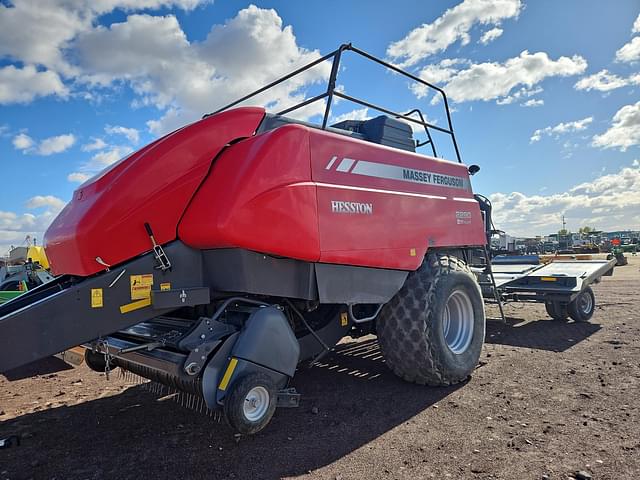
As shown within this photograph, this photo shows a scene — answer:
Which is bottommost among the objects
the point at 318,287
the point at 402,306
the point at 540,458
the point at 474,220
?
the point at 540,458

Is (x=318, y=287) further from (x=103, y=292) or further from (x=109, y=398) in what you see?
(x=109, y=398)

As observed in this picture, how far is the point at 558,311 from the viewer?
25.8ft

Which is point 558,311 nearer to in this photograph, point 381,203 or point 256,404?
point 381,203

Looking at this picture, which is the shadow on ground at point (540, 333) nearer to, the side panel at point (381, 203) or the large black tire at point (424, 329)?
the large black tire at point (424, 329)

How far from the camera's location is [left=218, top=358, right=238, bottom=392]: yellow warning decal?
2883 mm

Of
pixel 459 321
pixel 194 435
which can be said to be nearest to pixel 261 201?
pixel 194 435

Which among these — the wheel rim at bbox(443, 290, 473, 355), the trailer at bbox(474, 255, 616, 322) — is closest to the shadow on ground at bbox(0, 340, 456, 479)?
the wheel rim at bbox(443, 290, 473, 355)

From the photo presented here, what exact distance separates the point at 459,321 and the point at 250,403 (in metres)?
2.77

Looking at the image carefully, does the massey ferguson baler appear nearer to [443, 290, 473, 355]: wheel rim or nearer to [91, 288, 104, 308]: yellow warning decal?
[91, 288, 104, 308]: yellow warning decal

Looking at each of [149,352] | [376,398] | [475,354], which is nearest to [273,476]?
[149,352]

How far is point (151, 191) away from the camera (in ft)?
10.4

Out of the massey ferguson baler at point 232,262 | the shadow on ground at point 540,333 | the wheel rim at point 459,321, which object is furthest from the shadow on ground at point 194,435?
the shadow on ground at point 540,333

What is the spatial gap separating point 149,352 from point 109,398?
5.58ft

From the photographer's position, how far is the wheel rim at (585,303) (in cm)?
771
